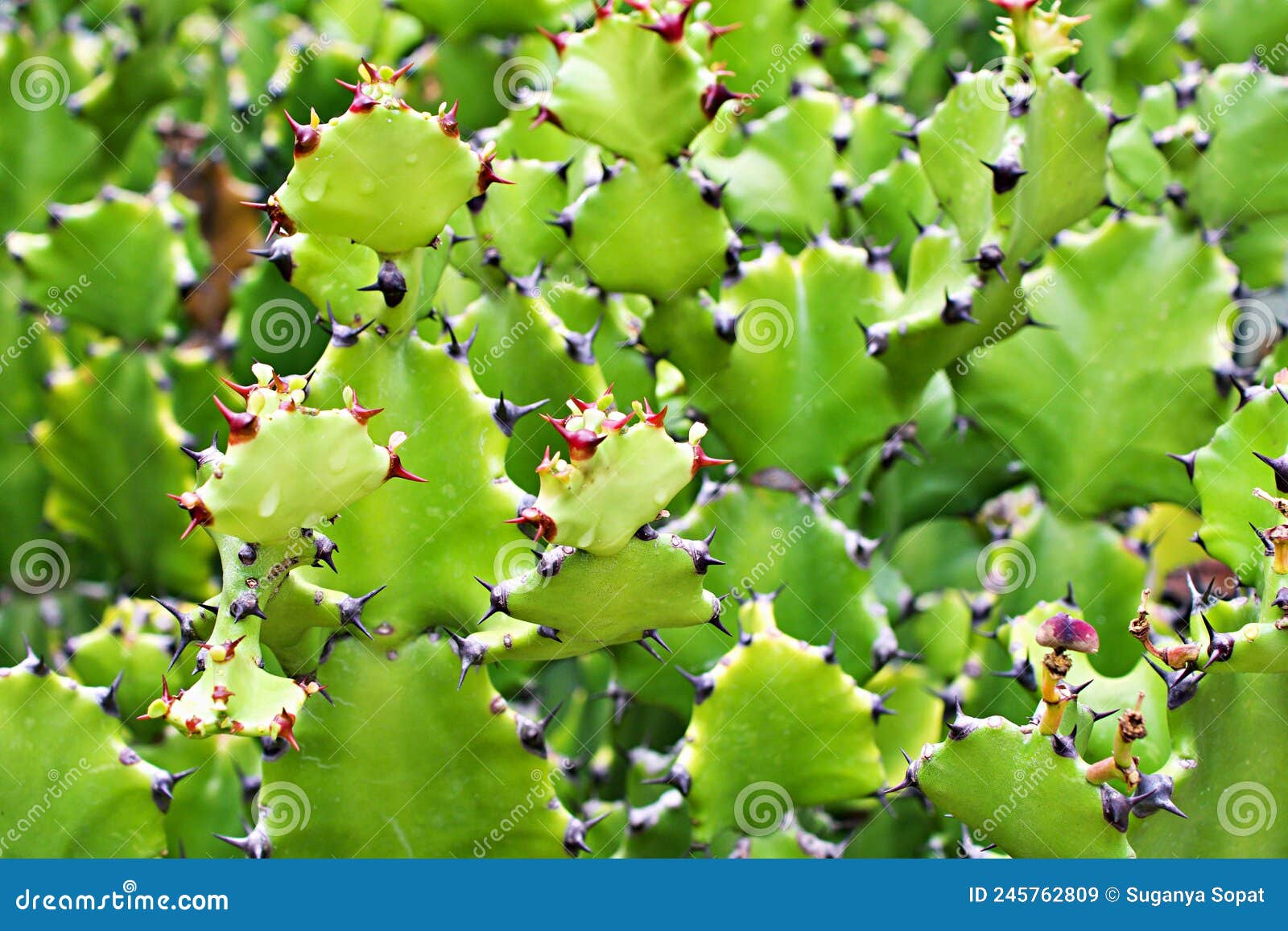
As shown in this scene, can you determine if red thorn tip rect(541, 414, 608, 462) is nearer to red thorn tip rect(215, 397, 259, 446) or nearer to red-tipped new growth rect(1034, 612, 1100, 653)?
red thorn tip rect(215, 397, 259, 446)

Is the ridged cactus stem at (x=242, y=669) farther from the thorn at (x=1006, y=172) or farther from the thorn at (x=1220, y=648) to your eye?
the thorn at (x=1006, y=172)

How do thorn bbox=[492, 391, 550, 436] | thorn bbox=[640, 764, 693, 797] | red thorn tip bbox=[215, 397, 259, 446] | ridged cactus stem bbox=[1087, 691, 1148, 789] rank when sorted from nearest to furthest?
red thorn tip bbox=[215, 397, 259, 446]
ridged cactus stem bbox=[1087, 691, 1148, 789]
thorn bbox=[492, 391, 550, 436]
thorn bbox=[640, 764, 693, 797]

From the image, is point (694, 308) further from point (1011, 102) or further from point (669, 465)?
point (669, 465)

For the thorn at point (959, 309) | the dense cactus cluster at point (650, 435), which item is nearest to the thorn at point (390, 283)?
the dense cactus cluster at point (650, 435)

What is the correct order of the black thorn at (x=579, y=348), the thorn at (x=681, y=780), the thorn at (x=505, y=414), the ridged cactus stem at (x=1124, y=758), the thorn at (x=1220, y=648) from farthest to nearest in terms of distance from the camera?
the black thorn at (x=579, y=348)
the thorn at (x=681, y=780)
the thorn at (x=505, y=414)
the thorn at (x=1220, y=648)
the ridged cactus stem at (x=1124, y=758)

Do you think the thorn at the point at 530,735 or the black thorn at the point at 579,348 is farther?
the black thorn at the point at 579,348

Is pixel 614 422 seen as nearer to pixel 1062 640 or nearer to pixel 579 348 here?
pixel 1062 640

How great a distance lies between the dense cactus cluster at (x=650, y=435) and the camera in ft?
3.96

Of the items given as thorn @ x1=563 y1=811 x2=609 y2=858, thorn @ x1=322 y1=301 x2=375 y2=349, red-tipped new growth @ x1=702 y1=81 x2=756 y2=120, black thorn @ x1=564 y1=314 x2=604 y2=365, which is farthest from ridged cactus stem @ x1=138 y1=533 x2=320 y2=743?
red-tipped new growth @ x1=702 y1=81 x2=756 y2=120

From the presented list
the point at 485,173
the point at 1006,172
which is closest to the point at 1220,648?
the point at 1006,172

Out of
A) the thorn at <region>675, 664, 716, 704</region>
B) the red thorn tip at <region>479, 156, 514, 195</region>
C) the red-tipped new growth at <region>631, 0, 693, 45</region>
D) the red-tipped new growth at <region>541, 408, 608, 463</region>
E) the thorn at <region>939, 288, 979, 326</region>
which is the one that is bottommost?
the thorn at <region>675, 664, 716, 704</region>

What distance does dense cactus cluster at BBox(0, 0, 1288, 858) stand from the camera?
1.21 meters

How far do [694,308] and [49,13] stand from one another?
1.99 metres

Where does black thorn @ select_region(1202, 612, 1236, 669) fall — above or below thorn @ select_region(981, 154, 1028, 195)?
below
